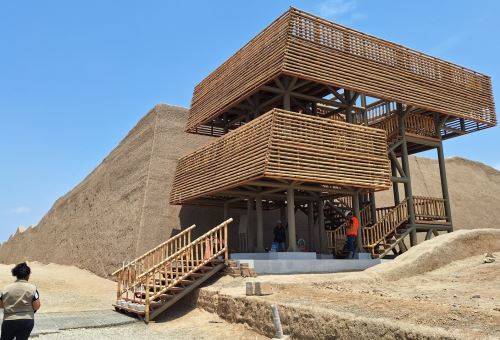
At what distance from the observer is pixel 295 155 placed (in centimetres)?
1470

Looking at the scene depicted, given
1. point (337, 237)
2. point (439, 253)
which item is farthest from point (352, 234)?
point (439, 253)

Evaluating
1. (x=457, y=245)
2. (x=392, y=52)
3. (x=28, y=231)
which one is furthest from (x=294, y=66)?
(x=28, y=231)

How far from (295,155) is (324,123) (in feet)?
6.46

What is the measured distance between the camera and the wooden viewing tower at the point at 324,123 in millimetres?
15219

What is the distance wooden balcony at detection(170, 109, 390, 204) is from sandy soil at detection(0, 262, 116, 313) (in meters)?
5.44

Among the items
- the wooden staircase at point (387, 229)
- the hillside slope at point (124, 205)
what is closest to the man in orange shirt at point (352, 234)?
the wooden staircase at point (387, 229)

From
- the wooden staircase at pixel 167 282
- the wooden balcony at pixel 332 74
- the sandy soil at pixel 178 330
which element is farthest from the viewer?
the wooden balcony at pixel 332 74

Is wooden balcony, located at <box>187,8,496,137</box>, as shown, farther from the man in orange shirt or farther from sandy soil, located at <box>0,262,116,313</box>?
sandy soil, located at <box>0,262,116,313</box>

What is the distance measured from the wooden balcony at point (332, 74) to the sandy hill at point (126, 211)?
345cm

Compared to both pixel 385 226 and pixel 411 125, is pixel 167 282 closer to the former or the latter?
pixel 385 226

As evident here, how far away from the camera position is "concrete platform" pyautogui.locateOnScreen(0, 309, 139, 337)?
1041 centimetres

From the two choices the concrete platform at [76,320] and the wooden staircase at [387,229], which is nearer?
the concrete platform at [76,320]

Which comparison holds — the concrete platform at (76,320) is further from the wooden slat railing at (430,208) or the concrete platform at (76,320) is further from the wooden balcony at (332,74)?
the wooden slat railing at (430,208)

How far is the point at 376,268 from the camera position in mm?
14008
